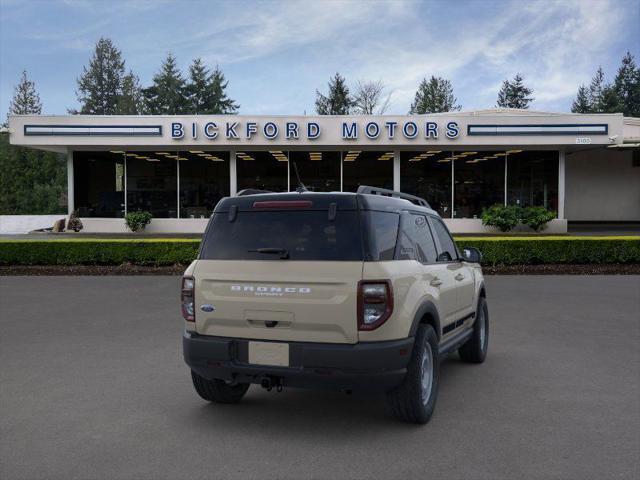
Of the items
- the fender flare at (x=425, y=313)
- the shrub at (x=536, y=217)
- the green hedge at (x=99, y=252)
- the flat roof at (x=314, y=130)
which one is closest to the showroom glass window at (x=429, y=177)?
the flat roof at (x=314, y=130)

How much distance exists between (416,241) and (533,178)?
23.8 m

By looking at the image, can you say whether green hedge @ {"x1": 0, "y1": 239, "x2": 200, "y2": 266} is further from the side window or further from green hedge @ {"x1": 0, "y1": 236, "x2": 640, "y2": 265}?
the side window

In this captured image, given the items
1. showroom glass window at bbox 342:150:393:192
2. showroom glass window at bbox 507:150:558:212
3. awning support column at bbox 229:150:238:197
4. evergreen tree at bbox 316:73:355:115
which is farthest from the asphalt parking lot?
evergreen tree at bbox 316:73:355:115

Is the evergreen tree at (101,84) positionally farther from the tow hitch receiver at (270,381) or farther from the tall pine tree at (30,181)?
the tow hitch receiver at (270,381)

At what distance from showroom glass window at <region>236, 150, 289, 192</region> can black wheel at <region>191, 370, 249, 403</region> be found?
22.5 m

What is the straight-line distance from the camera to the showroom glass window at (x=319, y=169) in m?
27.5

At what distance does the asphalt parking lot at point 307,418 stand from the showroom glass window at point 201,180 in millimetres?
19246

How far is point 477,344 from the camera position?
6723mm

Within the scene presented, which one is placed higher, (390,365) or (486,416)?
(390,365)

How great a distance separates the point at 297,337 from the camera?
174 inches

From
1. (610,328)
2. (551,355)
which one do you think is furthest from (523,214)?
(551,355)

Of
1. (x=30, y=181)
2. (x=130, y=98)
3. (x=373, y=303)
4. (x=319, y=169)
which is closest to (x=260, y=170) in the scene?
(x=319, y=169)

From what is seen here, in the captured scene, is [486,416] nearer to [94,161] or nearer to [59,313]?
[59,313]

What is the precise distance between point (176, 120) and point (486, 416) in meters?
22.8
